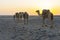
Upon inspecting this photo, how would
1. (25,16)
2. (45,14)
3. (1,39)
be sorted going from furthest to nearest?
(25,16), (45,14), (1,39)

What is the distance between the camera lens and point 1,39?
14328 mm

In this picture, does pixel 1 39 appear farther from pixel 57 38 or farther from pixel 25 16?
pixel 25 16

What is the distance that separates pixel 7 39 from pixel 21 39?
2.67 feet

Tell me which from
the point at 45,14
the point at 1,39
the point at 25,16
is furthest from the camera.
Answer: the point at 25,16

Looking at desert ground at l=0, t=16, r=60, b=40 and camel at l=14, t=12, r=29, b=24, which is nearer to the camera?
desert ground at l=0, t=16, r=60, b=40

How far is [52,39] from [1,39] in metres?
2.97

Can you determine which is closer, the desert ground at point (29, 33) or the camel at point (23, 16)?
the desert ground at point (29, 33)

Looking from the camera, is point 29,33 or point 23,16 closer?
point 29,33

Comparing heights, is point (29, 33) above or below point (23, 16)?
below

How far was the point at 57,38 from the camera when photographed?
15.0 m

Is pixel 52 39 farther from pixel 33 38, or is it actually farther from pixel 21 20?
pixel 21 20

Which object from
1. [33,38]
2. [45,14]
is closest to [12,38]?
[33,38]

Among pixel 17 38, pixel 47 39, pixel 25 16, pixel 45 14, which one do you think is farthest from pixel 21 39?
pixel 25 16

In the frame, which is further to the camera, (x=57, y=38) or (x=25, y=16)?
(x=25, y=16)
